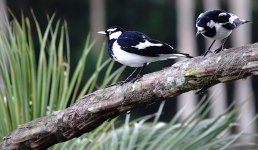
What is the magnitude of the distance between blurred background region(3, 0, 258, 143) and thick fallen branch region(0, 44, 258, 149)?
72.3 feet

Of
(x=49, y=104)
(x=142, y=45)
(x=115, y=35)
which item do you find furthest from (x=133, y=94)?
(x=115, y=35)

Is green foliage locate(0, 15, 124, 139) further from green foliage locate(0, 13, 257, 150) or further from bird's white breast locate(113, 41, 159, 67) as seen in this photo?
bird's white breast locate(113, 41, 159, 67)

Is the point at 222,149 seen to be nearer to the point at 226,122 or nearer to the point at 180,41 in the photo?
the point at 226,122

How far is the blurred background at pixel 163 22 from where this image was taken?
27281 mm

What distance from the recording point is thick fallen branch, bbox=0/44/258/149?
142 inches

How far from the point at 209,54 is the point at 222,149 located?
78 centimetres

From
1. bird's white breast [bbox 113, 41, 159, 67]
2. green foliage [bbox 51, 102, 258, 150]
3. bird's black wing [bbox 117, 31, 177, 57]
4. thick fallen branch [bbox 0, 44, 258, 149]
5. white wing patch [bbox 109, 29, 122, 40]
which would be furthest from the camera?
white wing patch [bbox 109, 29, 122, 40]

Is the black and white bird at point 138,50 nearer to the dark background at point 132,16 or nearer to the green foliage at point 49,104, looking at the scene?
the green foliage at point 49,104

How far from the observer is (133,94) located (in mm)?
3885

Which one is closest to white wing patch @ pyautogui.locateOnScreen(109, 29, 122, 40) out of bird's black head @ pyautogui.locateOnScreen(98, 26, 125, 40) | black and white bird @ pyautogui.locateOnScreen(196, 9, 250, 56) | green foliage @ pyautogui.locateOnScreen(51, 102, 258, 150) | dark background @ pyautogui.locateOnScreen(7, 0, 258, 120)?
bird's black head @ pyautogui.locateOnScreen(98, 26, 125, 40)

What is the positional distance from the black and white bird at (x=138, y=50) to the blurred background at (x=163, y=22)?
848 inches

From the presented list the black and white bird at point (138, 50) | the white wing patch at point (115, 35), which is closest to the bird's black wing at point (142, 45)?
the black and white bird at point (138, 50)

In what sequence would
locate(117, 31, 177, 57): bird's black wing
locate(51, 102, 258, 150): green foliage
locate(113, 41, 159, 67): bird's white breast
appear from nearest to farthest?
locate(117, 31, 177, 57): bird's black wing, locate(51, 102, 258, 150): green foliage, locate(113, 41, 159, 67): bird's white breast

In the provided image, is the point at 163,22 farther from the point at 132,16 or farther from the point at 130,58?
the point at 130,58
